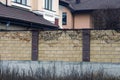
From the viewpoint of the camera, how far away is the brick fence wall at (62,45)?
15.9 m

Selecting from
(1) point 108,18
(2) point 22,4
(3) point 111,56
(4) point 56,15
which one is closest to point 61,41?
(3) point 111,56

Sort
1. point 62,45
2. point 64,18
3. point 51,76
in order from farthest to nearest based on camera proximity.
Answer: point 64,18, point 62,45, point 51,76

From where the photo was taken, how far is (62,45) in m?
16.4

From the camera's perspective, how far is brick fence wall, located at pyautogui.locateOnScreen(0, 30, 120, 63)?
15917 millimetres

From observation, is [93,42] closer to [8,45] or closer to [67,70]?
[67,70]

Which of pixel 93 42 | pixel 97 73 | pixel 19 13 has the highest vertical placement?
pixel 19 13

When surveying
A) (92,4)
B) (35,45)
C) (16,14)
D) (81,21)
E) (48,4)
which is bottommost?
(35,45)

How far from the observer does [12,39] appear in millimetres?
17109

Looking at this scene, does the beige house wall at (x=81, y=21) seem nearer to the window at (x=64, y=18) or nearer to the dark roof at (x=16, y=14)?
the window at (x=64, y=18)

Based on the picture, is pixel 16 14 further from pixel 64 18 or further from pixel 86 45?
pixel 64 18

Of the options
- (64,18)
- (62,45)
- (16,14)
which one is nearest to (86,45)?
(62,45)

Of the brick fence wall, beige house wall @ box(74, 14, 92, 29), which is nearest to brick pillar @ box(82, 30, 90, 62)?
the brick fence wall

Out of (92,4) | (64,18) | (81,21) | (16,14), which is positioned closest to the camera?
(16,14)

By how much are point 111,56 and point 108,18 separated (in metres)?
19.7
